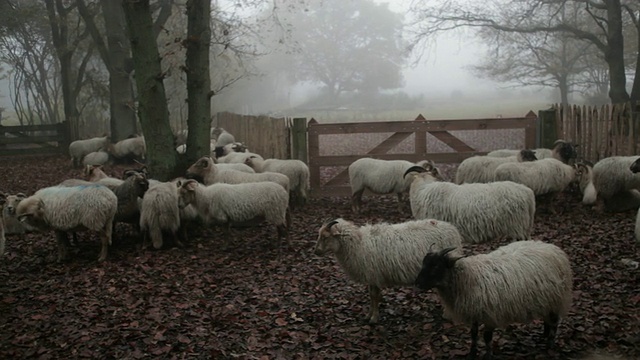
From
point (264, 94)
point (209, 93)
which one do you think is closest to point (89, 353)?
point (209, 93)

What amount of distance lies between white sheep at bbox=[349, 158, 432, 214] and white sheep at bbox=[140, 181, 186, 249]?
4.35 meters

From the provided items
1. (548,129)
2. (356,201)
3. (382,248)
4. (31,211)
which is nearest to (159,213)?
(31,211)

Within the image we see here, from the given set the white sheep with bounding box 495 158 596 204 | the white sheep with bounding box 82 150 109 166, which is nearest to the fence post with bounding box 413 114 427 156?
the white sheep with bounding box 495 158 596 204

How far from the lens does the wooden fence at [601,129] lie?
39.4 ft

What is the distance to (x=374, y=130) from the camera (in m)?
13.5

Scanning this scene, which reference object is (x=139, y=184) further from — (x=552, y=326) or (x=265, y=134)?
(x=265, y=134)

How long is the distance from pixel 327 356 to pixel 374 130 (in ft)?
29.3

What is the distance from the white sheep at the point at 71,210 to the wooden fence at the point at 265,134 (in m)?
6.67

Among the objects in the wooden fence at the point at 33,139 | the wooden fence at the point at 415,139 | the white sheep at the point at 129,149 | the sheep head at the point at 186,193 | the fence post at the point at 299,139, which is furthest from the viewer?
the wooden fence at the point at 33,139

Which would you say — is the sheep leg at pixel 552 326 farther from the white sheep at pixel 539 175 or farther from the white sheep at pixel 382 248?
the white sheep at pixel 539 175

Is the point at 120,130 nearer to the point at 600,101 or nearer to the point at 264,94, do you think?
the point at 600,101

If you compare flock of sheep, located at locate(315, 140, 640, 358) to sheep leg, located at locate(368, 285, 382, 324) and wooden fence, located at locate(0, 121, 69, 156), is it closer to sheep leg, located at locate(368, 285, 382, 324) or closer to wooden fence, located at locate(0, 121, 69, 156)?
sheep leg, located at locate(368, 285, 382, 324)

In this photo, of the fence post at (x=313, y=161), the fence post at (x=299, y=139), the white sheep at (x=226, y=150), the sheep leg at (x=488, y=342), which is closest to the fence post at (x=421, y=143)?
the fence post at (x=313, y=161)

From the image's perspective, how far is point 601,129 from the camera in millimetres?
12812
